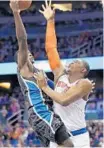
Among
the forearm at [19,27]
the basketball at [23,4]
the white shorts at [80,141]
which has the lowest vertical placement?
the white shorts at [80,141]

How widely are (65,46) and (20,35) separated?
14567 millimetres

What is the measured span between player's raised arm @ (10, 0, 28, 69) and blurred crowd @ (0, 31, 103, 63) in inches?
528

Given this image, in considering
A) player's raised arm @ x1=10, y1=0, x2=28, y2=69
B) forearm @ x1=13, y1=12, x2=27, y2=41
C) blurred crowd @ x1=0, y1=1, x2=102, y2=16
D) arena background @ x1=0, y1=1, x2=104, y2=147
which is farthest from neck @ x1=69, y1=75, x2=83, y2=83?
blurred crowd @ x1=0, y1=1, x2=102, y2=16

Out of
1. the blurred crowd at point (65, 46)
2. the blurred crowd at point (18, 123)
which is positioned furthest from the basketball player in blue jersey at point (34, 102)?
the blurred crowd at point (65, 46)

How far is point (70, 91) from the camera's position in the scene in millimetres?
5211

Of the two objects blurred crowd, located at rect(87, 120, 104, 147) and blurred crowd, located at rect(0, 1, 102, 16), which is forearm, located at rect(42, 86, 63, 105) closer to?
blurred crowd, located at rect(87, 120, 104, 147)

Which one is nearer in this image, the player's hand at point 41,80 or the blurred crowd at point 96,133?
the player's hand at point 41,80

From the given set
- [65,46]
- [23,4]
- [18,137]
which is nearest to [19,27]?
[23,4]

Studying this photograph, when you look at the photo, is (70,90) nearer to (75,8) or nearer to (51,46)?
(51,46)

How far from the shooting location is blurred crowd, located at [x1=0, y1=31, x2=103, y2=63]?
19.3 m

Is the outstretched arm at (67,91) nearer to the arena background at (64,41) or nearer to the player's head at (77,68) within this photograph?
the player's head at (77,68)

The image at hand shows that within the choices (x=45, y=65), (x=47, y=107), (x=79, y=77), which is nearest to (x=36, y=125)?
(x=47, y=107)

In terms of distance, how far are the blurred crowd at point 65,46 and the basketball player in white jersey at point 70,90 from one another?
518 inches

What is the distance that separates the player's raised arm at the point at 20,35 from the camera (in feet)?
17.2
